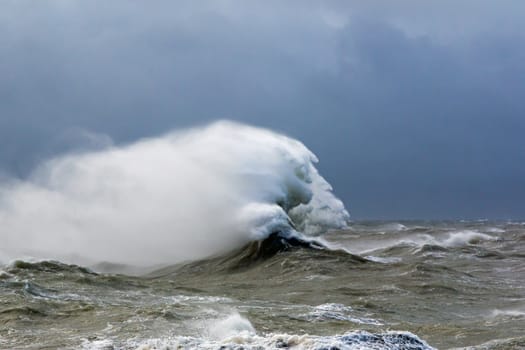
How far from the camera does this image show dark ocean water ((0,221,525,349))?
993 centimetres

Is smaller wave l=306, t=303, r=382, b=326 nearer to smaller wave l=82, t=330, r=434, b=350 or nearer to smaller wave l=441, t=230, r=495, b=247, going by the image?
smaller wave l=82, t=330, r=434, b=350

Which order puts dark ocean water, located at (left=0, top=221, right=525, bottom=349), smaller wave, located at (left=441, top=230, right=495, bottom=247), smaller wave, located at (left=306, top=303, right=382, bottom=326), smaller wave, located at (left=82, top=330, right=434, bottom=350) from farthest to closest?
smaller wave, located at (left=441, top=230, right=495, bottom=247) < smaller wave, located at (left=306, top=303, right=382, bottom=326) < dark ocean water, located at (left=0, top=221, right=525, bottom=349) < smaller wave, located at (left=82, top=330, right=434, bottom=350)

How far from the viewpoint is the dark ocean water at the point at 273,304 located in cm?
993

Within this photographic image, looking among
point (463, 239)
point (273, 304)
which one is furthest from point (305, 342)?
point (463, 239)

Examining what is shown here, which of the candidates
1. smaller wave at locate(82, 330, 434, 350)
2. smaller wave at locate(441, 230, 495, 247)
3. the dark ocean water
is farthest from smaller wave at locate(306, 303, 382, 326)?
smaller wave at locate(441, 230, 495, 247)

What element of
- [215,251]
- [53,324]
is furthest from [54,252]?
[53,324]

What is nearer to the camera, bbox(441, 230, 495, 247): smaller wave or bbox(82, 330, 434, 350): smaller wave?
bbox(82, 330, 434, 350): smaller wave

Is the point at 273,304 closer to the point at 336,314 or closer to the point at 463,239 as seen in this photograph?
the point at 336,314

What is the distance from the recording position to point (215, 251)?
25.5m

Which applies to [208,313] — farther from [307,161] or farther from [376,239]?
[376,239]

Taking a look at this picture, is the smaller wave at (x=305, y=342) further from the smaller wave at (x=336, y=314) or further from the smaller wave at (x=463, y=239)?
the smaller wave at (x=463, y=239)

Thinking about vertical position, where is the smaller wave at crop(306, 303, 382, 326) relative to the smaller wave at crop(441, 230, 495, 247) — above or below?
below

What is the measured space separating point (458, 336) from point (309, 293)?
5.60 metres

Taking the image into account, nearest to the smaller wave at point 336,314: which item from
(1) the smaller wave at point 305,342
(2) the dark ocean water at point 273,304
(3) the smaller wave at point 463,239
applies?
(2) the dark ocean water at point 273,304
